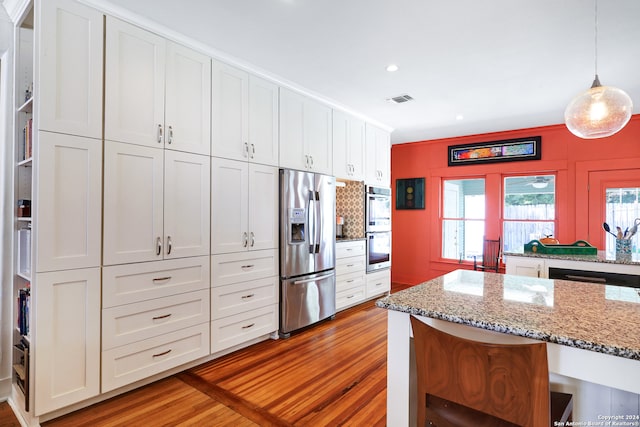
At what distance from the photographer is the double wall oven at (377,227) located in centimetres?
460

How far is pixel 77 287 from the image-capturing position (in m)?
2.03

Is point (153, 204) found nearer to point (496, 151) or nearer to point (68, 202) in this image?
point (68, 202)

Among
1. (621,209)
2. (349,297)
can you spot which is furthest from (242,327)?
(621,209)

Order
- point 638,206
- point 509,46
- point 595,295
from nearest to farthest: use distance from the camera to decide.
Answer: point 595,295
point 509,46
point 638,206

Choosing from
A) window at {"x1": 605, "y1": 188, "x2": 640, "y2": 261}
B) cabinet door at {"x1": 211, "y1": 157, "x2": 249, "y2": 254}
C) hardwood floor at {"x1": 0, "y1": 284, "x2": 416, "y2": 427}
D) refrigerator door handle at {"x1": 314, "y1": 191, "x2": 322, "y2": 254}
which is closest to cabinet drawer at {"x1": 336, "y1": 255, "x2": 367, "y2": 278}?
refrigerator door handle at {"x1": 314, "y1": 191, "x2": 322, "y2": 254}

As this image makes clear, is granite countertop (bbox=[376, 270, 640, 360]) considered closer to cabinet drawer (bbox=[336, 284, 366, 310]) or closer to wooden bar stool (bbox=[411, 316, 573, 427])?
wooden bar stool (bbox=[411, 316, 573, 427])

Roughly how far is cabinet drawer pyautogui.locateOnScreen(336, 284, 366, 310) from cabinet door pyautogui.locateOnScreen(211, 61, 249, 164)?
213 cm

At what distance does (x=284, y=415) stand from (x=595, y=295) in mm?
1842

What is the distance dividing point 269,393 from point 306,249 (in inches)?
58.6

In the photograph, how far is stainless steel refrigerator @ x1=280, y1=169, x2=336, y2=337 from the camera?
3.31 m

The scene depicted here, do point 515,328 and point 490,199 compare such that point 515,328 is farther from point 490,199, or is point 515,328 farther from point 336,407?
point 490,199

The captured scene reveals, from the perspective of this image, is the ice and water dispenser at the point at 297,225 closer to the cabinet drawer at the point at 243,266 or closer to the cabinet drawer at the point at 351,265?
the cabinet drawer at the point at 243,266

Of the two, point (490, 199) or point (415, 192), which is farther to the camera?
point (415, 192)

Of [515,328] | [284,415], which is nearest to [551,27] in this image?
[515,328]
